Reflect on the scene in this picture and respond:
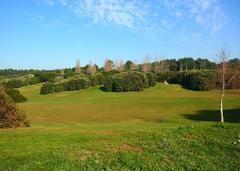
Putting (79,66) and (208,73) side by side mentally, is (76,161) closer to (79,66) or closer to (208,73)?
(208,73)

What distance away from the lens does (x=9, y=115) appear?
22938 millimetres

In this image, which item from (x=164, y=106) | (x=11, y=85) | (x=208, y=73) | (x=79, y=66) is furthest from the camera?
(x=79, y=66)

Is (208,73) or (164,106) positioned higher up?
(208,73)

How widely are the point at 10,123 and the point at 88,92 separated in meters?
68.9

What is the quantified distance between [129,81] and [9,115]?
65.1 metres

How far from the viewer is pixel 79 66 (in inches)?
5556

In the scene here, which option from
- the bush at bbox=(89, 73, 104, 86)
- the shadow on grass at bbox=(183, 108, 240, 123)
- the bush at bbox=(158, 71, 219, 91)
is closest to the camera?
the shadow on grass at bbox=(183, 108, 240, 123)

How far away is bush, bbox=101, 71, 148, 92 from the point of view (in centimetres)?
8712

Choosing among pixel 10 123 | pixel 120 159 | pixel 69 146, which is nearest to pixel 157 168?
pixel 120 159

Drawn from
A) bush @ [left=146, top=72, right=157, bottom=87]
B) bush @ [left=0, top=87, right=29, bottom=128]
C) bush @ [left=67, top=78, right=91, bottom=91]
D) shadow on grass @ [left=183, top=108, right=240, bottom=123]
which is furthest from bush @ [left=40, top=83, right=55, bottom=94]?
bush @ [left=0, top=87, right=29, bottom=128]

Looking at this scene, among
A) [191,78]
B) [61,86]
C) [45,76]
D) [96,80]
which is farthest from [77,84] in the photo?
[45,76]

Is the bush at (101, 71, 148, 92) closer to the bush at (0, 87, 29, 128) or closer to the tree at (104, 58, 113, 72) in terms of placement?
the tree at (104, 58, 113, 72)

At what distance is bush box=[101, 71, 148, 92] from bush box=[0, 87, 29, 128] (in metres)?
63.7

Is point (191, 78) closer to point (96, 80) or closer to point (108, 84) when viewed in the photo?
point (108, 84)
